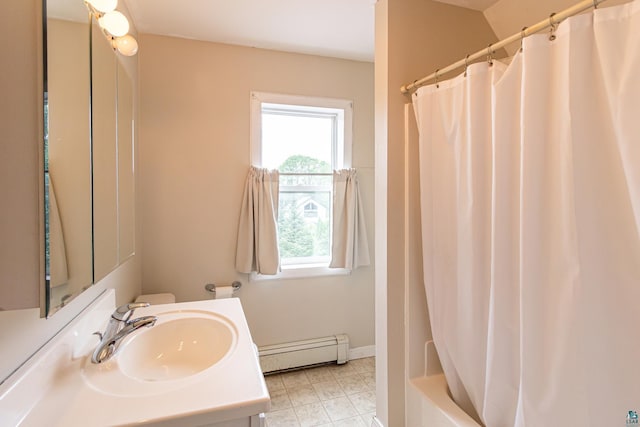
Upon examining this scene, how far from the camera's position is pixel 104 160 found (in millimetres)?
1173

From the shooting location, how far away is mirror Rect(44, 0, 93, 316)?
2.39 ft

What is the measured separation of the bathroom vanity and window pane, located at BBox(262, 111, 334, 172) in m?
1.53

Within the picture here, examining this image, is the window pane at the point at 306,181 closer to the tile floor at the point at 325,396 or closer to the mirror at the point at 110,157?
the mirror at the point at 110,157

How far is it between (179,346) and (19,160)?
885 mm

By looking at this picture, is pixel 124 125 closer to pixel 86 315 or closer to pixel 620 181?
pixel 86 315

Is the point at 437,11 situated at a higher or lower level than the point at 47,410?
higher

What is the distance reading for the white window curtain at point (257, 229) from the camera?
222 centimetres

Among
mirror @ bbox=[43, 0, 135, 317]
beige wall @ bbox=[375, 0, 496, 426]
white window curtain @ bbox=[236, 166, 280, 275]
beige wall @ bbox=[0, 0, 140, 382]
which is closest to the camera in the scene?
beige wall @ bbox=[0, 0, 140, 382]

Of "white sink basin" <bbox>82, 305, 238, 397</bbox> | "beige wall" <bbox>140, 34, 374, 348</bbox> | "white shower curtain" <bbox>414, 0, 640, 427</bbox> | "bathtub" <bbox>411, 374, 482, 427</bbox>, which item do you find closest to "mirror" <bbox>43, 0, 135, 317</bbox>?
"white sink basin" <bbox>82, 305, 238, 397</bbox>

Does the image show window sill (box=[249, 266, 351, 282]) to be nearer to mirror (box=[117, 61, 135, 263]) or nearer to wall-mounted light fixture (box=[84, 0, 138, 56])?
mirror (box=[117, 61, 135, 263])

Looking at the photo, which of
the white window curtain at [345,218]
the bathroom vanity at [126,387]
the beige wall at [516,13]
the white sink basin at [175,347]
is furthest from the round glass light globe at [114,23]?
the beige wall at [516,13]

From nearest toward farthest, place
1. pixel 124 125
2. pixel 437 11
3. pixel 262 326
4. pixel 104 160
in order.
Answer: pixel 104 160 < pixel 124 125 < pixel 437 11 < pixel 262 326

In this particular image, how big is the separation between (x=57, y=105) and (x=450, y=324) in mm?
1592

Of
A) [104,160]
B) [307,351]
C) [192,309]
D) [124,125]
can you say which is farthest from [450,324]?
[124,125]
